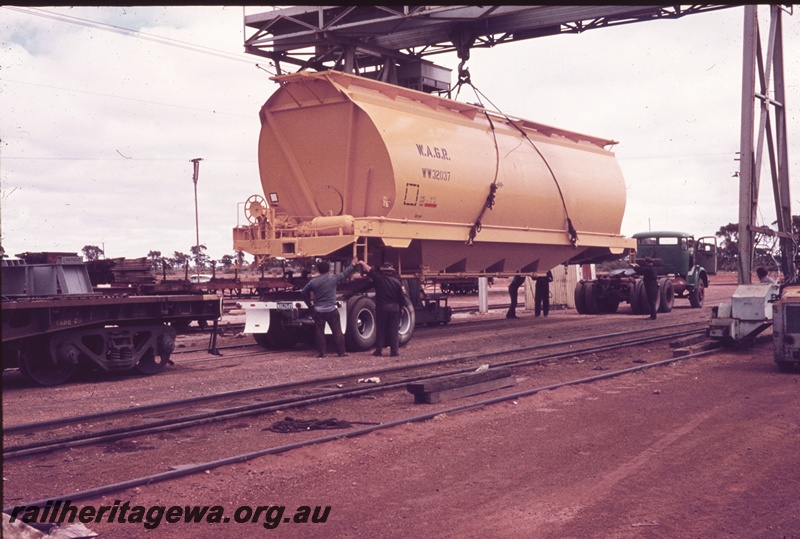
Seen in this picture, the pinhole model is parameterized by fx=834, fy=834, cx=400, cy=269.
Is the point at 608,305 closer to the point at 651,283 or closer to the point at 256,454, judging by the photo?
the point at 651,283

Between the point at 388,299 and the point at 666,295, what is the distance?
50.1 feet

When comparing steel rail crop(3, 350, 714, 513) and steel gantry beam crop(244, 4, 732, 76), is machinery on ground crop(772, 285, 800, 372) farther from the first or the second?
steel gantry beam crop(244, 4, 732, 76)

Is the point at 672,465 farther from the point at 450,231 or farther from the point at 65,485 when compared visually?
the point at 450,231

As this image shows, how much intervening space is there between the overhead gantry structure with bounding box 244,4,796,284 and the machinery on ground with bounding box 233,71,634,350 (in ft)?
9.71

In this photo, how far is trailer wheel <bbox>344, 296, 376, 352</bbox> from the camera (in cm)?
1638

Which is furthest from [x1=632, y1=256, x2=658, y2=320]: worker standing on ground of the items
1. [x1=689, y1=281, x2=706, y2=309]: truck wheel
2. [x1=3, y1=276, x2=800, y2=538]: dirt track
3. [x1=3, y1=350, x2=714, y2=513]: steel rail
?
[x1=3, y1=276, x2=800, y2=538]: dirt track

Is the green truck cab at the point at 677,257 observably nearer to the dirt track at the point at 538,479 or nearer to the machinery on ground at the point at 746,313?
the machinery on ground at the point at 746,313

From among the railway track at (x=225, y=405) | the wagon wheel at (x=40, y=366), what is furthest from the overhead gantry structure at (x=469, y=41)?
the wagon wheel at (x=40, y=366)

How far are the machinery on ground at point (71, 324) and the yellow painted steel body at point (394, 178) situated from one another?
3.87m

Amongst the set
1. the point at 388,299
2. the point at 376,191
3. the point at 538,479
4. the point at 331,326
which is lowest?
the point at 538,479

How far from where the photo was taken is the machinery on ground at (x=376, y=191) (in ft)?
52.9

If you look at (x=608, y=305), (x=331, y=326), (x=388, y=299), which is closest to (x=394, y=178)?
(x=388, y=299)

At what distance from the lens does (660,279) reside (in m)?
27.6

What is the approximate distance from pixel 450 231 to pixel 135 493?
11986 millimetres
